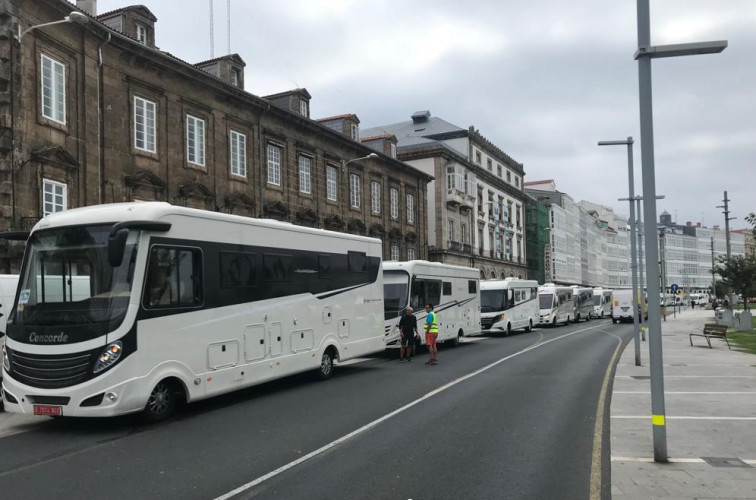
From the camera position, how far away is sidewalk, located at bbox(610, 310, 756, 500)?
6.76 metres

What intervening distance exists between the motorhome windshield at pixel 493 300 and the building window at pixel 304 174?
1158 cm

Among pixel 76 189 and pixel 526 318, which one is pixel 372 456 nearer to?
pixel 76 189

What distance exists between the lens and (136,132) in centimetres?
2648

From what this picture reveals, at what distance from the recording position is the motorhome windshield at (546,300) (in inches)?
1858

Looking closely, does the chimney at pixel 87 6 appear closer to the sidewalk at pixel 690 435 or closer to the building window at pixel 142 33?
the building window at pixel 142 33

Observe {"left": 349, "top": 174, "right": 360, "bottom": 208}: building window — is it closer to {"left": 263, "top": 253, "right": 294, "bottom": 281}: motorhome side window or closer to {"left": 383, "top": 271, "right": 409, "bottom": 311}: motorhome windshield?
{"left": 383, "top": 271, "right": 409, "bottom": 311}: motorhome windshield

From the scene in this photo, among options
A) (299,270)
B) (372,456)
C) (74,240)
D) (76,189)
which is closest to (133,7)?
(76,189)

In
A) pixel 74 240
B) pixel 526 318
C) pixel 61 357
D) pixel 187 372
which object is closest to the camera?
pixel 61 357

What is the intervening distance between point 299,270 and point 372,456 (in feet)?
22.8

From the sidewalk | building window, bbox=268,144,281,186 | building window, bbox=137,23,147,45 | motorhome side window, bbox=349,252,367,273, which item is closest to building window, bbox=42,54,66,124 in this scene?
building window, bbox=137,23,147,45

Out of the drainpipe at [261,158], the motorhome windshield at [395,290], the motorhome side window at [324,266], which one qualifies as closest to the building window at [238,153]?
the drainpipe at [261,158]

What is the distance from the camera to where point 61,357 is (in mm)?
9734

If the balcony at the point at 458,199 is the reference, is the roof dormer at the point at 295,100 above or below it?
above

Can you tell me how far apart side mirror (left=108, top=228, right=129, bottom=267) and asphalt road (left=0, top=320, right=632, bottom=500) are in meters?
2.54
